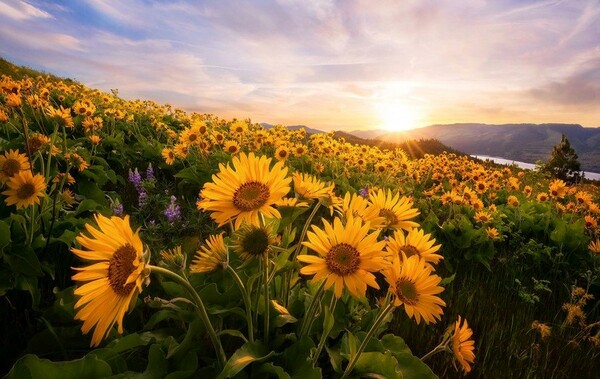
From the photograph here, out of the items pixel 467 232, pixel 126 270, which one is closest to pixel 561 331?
pixel 467 232

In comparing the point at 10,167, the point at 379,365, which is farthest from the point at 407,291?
the point at 10,167

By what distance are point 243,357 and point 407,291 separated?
0.61 metres

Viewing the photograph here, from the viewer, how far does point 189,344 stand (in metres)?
1.55

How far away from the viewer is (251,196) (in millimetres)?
1388

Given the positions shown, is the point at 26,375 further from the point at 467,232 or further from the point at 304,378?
the point at 467,232

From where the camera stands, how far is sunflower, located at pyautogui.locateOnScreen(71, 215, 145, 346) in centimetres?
104

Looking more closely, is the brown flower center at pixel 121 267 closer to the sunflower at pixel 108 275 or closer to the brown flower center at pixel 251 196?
the sunflower at pixel 108 275

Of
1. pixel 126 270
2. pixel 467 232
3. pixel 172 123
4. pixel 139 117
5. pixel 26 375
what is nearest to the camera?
pixel 126 270

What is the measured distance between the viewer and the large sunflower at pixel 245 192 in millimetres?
1364

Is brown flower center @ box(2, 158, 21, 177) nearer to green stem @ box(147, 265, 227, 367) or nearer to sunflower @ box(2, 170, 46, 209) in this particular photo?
sunflower @ box(2, 170, 46, 209)

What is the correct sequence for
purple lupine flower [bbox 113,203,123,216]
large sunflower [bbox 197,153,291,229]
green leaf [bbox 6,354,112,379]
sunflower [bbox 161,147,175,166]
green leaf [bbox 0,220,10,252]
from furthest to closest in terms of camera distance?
sunflower [bbox 161,147,175,166]
purple lupine flower [bbox 113,203,123,216]
green leaf [bbox 0,220,10,252]
large sunflower [bbox 197,153,291,229]
green leaf [bbox 6,354,112,379]

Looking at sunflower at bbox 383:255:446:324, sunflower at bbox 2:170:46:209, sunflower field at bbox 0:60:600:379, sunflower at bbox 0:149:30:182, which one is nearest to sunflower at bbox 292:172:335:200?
sunflower field at bbox 0:60:600:379

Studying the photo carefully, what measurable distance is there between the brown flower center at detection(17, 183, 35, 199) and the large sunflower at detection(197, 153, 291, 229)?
136 centimetres

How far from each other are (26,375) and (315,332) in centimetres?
109
